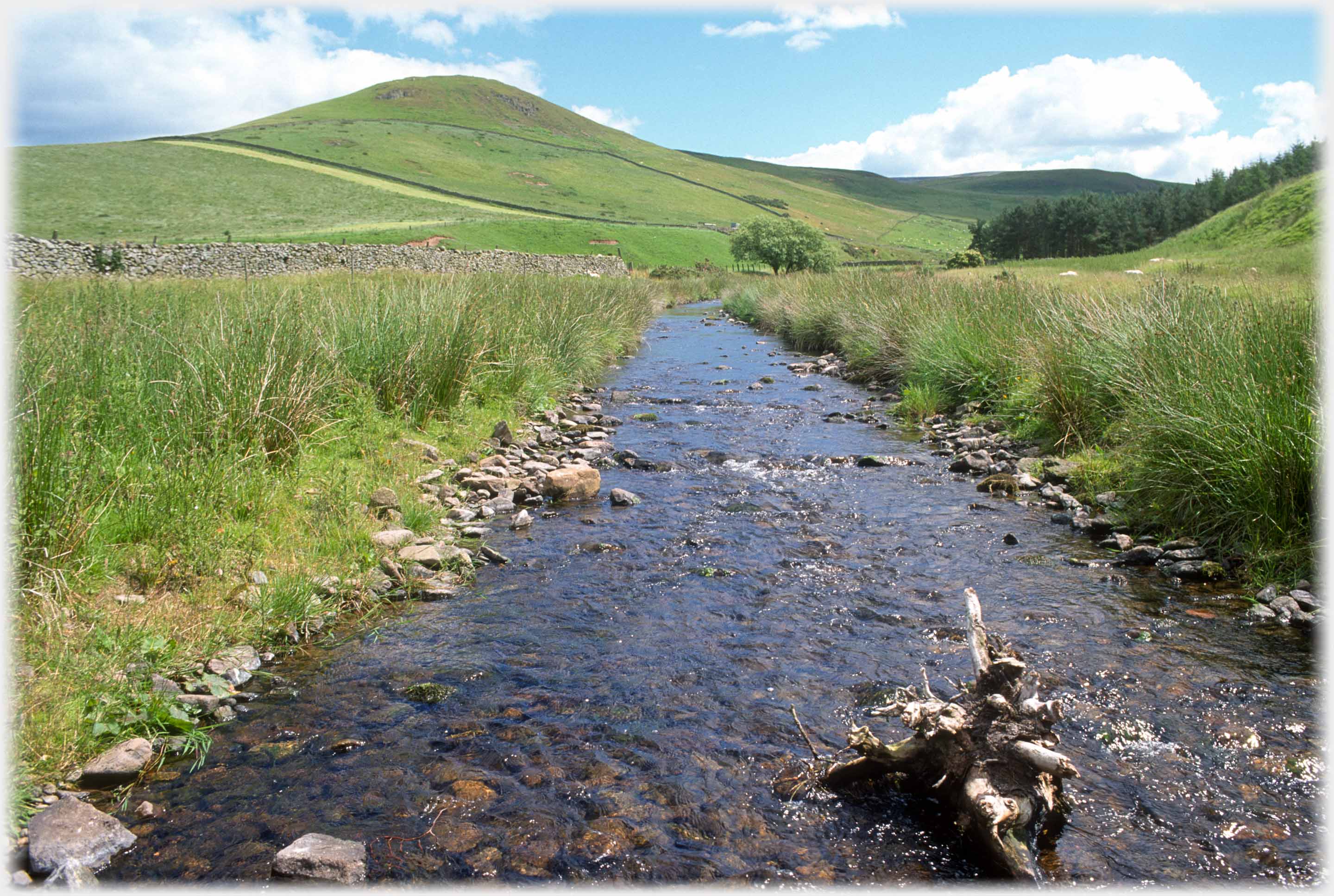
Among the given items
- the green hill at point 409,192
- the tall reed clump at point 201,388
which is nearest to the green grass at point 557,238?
the green hill at point 409,192

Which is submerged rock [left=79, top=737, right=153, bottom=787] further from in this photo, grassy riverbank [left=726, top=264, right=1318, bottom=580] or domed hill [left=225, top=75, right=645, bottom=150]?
domed hill [left=225, top=75, right=645, bottom=150]

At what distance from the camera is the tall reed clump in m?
4.72

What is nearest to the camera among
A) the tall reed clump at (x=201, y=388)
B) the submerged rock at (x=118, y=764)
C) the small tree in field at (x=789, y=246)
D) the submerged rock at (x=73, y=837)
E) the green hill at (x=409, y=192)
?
the submerged rock at (x=73, y=837)

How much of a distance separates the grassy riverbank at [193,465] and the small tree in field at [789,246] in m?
59.0

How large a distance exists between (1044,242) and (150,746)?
10103cm

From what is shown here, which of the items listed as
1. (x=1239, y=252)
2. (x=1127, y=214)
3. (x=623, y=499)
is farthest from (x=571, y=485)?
(x=1127, y=214)

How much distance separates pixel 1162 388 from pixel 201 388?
27.0ft

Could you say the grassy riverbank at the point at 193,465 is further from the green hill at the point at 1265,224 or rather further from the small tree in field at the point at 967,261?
the small tree in field at the point at 967,261

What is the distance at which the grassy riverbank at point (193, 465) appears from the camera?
13.4ft

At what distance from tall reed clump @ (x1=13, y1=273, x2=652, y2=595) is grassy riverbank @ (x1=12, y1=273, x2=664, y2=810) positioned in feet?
0.07

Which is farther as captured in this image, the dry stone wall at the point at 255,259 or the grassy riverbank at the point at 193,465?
the dry stone wall at the point at 255,259

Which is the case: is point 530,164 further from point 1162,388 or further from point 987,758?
point 987,758

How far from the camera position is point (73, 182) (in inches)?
2662

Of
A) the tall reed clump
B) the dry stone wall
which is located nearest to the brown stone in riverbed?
the tall reed clump
